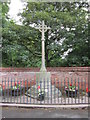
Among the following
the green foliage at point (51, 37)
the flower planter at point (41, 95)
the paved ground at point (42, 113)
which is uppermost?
the green foliage at point (51, 37)

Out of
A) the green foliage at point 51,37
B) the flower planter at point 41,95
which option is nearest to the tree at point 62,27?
the green foliage at point 51,37

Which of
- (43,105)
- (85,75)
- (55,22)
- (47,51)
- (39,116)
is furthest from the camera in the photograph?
(47,51)

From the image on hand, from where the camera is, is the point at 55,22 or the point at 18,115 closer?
the point at 18,115

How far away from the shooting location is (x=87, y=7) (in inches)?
384

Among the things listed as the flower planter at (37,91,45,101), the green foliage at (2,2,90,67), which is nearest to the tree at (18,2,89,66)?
the green foliage at (2,2,90,67)

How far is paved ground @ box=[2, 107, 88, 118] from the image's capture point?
13.4 ft

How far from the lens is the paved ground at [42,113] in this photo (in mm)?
4070

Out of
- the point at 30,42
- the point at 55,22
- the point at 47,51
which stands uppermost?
the point at 55,22

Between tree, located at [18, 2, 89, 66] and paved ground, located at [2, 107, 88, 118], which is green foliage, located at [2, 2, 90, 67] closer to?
tree, located at [18, 2, 89, 66]

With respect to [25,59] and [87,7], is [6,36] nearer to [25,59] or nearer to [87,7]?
[25,59]

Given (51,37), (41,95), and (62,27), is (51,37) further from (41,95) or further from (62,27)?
(41,95)

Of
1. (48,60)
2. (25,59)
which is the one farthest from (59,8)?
(25,59)

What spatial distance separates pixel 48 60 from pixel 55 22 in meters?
2.52

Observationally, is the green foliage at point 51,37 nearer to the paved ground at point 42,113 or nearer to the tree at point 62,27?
the tree at point 62,27
